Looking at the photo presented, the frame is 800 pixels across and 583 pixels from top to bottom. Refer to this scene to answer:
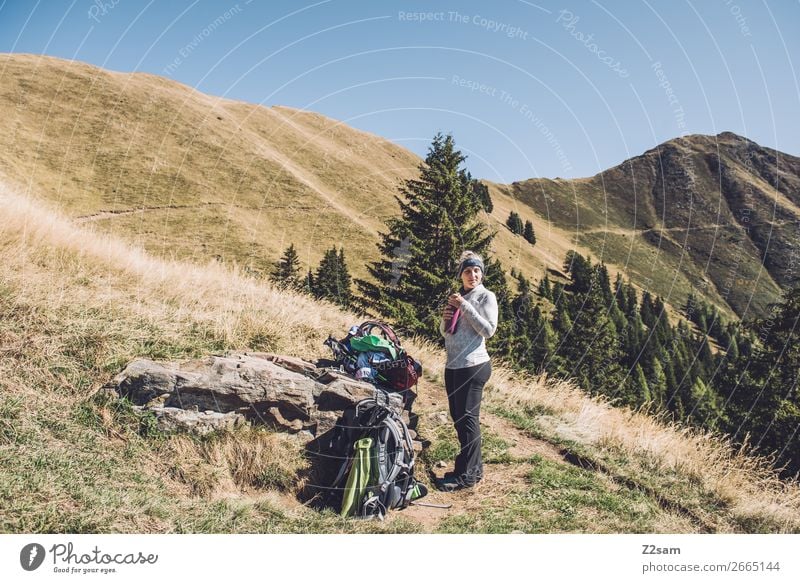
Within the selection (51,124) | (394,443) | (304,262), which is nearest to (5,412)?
(394,443)

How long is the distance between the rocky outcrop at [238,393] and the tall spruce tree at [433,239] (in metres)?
12.2

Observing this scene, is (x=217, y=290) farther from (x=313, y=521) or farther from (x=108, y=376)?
(x=313, y=521)

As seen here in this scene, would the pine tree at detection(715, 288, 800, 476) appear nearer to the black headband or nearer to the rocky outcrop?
the black headband

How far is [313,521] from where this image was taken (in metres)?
4.30

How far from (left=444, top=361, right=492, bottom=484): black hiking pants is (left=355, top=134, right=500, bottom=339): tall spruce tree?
12.4 meters

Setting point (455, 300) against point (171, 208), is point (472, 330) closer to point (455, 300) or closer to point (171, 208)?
point (455, 300)

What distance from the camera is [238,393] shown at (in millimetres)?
5121

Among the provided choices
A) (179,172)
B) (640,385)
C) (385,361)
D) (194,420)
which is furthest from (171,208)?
(640,385)

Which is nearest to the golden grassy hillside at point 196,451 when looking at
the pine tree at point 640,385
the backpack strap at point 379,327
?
the backpack strap at point 379,327

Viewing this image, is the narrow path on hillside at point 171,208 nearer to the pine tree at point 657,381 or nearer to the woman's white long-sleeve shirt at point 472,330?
the woman's white long-sleeve shirt at point 472,330

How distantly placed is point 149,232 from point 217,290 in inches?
1655

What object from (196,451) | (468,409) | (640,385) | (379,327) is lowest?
(640,385)

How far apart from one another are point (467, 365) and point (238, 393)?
2.52 m

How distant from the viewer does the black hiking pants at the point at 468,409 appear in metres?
5.26
